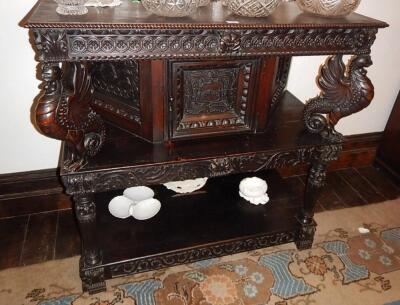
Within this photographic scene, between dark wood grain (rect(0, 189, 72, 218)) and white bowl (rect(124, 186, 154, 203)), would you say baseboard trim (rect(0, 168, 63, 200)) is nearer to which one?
dark wood grain (rect(0, 189, 72, 218))

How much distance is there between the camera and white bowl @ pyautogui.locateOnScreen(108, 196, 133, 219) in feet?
5.12

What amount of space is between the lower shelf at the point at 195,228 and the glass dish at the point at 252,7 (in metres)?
0.91

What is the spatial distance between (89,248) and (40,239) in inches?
19.0

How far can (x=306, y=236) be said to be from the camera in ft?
5.51

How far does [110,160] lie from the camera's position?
1.21 meters

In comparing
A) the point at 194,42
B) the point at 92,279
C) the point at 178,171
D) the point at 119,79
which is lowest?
the point at 92,279

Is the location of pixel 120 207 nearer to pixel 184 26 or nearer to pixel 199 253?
pixel 199 253

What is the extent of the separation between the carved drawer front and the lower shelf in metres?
0.45

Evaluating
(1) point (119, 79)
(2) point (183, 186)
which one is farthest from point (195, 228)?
(1) point (119, 79)

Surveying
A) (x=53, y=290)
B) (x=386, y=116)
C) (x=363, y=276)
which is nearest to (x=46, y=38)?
(x=53, y=290)

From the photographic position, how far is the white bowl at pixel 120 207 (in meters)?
1.56

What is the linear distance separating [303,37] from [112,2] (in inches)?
25.4

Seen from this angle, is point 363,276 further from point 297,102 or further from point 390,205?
point 297,102

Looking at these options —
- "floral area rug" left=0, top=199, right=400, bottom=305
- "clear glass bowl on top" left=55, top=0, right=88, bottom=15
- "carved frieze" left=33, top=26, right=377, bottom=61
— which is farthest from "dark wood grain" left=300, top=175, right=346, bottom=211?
"clear glass bowl on top" left=55, top=0, right=88, bottom=15
